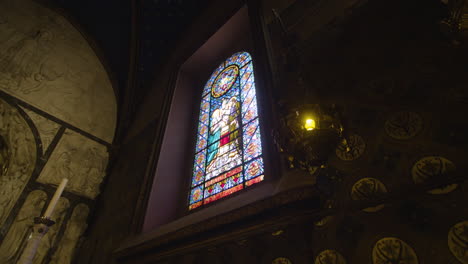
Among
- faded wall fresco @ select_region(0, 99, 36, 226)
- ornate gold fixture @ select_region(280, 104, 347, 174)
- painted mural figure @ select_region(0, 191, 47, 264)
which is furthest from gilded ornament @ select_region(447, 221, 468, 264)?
faded wall fresco @ select_region(0, 99, 36, 226)

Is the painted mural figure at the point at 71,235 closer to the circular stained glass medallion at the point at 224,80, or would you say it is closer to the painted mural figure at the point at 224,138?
the painted mural figure at the point at 224,138

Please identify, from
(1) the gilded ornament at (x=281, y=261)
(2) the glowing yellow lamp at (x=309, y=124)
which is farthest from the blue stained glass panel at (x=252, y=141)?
(2) the glowing yellow lamp at (x=309, y=124)

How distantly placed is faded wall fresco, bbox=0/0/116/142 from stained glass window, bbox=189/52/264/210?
2601mm

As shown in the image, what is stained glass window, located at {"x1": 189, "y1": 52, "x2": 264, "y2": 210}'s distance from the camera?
311 cm

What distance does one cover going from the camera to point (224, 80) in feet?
15.7

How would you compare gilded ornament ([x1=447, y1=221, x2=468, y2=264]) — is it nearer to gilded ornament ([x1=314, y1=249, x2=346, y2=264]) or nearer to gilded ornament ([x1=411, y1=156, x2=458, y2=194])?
gilded ornament ([x1=411, y1=156, x2=458, y2=194])

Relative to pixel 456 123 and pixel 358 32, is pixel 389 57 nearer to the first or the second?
pixel 358 32

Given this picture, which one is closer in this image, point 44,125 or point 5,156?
point 5,156

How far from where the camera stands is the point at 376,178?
4.76 ft

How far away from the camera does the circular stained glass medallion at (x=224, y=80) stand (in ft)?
14.9

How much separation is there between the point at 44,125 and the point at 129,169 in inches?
69.2

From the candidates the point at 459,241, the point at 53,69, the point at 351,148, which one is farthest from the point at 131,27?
the point at 459,241

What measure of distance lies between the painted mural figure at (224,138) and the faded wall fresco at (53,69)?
9.65 feet

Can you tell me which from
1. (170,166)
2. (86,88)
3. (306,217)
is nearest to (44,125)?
(86,88)
